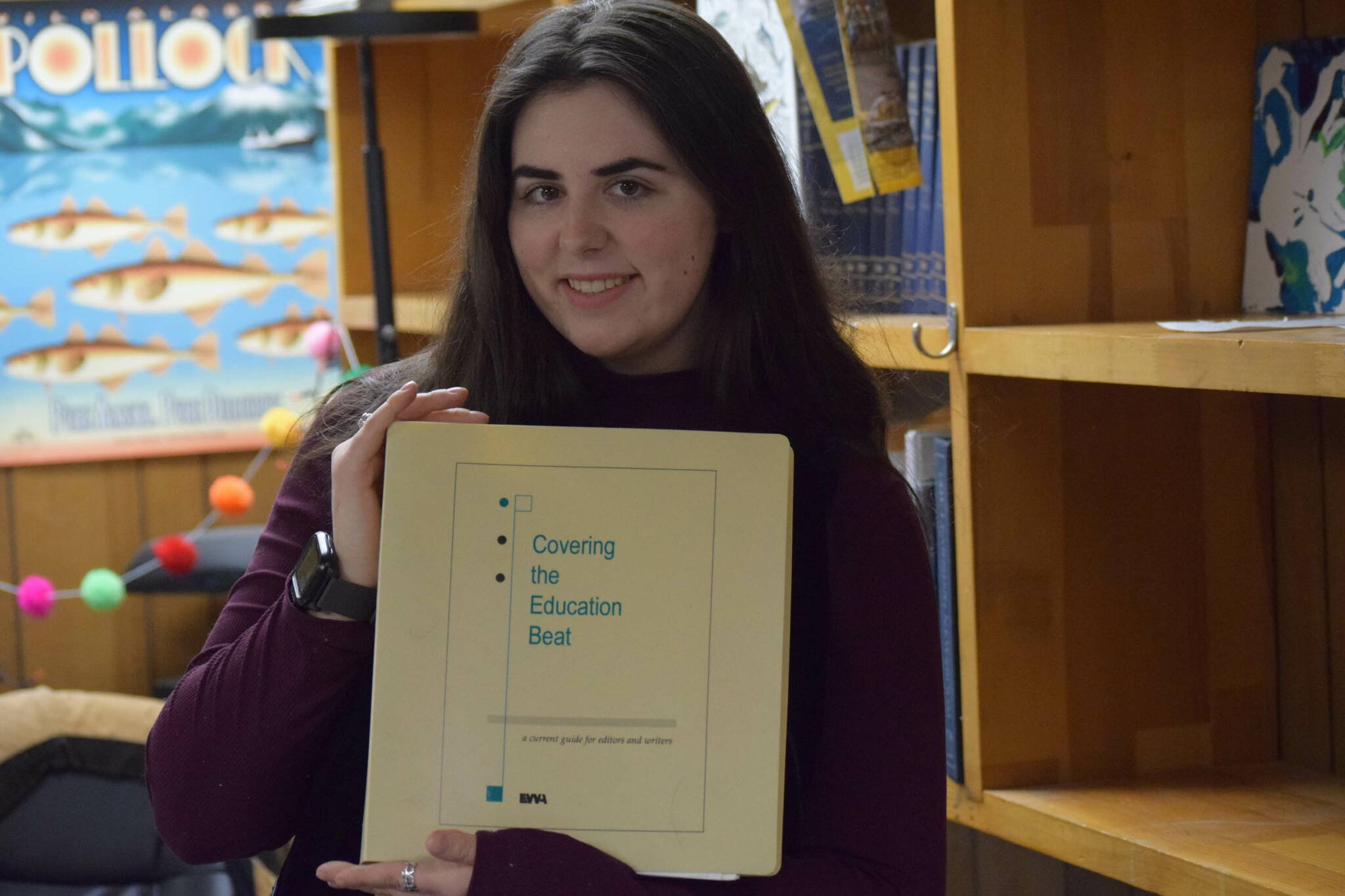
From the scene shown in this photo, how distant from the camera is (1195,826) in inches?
40.2

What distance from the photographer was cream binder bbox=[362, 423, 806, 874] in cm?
81

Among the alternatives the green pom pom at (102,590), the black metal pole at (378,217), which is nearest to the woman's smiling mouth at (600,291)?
the black metal pole at (378,217)

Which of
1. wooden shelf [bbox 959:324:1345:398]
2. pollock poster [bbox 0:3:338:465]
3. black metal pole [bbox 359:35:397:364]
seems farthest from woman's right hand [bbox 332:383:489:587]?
pollock poster [bbox 0:3:338:465]

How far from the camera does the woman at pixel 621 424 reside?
0.89 m

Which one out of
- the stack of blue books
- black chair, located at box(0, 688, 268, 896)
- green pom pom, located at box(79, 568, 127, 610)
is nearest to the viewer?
the stack of blue books

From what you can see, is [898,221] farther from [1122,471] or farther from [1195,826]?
[1195,826]

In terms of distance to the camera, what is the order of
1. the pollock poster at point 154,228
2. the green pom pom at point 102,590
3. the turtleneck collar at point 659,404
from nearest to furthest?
1. the turtleneck collar at point 659,404
2. the green pom pom at point 102,590
3. the pollock poster at point 154,228

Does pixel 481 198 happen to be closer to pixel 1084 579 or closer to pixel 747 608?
pixel 747 608

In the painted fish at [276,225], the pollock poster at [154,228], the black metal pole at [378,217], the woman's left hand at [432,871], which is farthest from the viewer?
the painted fish at [276,225]

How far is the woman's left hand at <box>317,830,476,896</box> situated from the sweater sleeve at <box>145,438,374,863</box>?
0.12 m

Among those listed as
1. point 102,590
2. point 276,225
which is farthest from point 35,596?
point 276,225

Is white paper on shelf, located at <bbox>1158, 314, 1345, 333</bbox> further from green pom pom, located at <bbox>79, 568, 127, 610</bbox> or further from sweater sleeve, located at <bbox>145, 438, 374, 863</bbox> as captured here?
green pom pom, located at <bbox>79, 568, 127, 610</bbox>

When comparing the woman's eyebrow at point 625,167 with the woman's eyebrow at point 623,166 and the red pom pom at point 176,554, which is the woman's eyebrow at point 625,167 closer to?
the woman's eyebrow at point 623,166

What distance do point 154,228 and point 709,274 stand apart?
6.15ft
